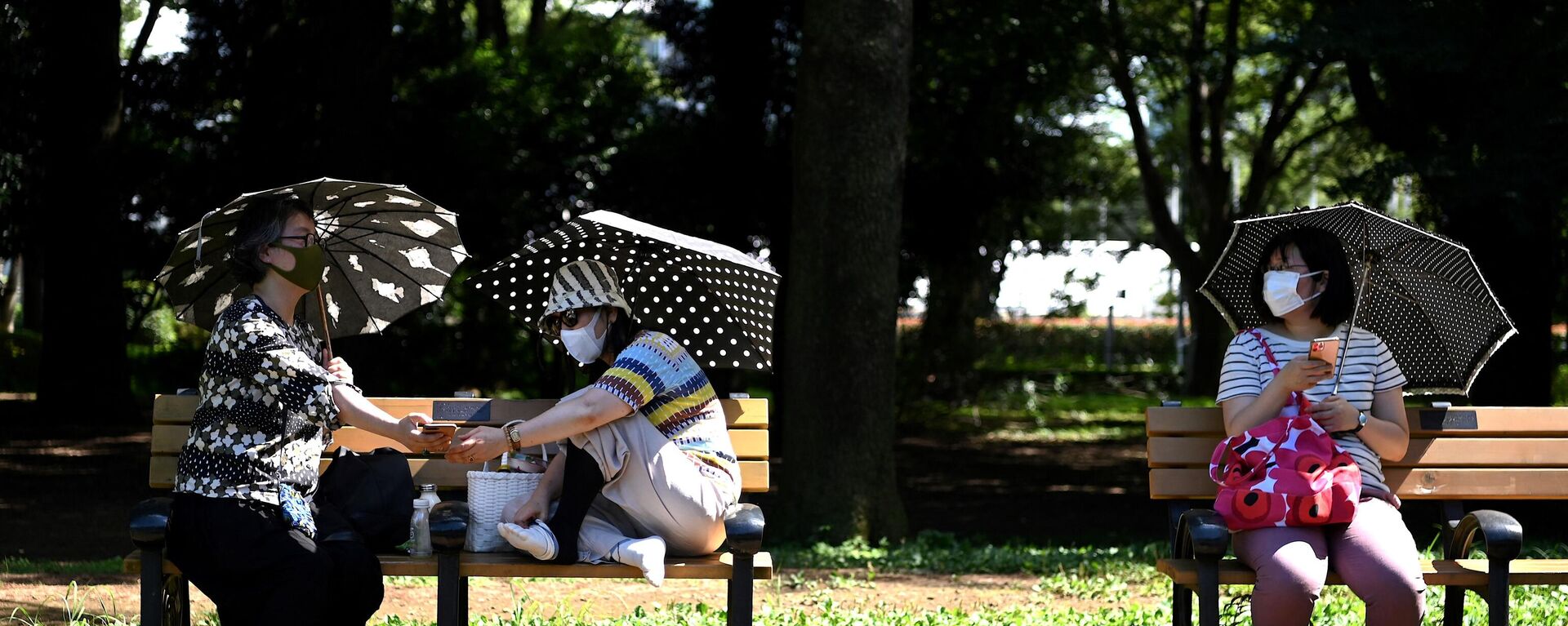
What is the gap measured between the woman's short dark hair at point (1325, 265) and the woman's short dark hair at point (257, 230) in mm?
2965

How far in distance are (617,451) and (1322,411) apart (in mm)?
2129

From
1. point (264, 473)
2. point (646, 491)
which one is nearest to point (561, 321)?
point (646, 491)

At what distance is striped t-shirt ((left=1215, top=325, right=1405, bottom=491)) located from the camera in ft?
14.8

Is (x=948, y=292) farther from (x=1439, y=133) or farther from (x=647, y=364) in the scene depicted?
(x=647, y=364)

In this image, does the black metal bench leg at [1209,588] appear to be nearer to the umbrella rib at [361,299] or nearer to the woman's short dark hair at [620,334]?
the woman's short dark hair at [620,334]

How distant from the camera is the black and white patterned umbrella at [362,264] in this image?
4.63m

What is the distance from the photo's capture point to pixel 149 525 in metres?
3.99

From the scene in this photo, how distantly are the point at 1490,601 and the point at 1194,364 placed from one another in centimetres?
2018

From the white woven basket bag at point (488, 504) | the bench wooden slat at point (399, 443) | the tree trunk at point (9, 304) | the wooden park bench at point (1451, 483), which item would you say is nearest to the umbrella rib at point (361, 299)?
the bench wooden slat at point (399, 443)

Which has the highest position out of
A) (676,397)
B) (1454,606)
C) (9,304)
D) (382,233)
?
(9,304)

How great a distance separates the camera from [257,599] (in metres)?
3.99

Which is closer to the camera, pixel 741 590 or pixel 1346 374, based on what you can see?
pixel 741 590

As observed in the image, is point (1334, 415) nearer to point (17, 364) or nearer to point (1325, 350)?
point (1325, 350)

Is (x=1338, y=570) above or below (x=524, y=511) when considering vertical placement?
below
